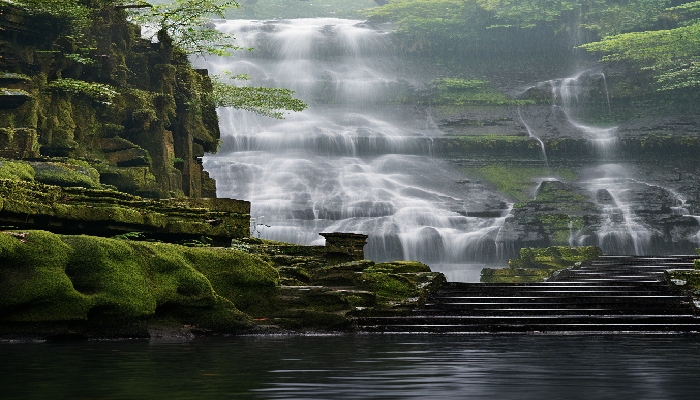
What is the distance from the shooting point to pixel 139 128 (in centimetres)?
2423

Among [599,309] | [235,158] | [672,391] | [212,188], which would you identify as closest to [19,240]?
[672,391]

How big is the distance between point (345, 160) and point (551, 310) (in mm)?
28659

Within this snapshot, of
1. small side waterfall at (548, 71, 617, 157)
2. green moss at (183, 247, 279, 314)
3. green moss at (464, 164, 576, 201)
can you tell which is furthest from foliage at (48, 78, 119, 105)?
small side waterfall at (548, 71, 617, 157)

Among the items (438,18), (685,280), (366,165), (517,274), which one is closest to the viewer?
(685,280)

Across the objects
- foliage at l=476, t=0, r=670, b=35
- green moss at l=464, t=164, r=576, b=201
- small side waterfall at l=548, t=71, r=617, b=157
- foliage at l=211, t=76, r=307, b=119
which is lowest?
green moss at l=464, t=164, r=576, b=201

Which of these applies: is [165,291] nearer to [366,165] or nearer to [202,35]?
[202,35]

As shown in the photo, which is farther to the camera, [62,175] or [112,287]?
[62,175]

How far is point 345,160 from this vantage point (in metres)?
43.3

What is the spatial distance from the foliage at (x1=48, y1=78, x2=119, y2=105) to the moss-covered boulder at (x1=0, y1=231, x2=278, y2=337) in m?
9.06

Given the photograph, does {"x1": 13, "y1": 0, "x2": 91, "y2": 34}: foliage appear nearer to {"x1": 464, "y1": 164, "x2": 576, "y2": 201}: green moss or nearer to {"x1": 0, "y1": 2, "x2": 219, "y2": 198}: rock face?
{"x1": 0, "y1": 2, "x2": 219, "y2": 198}: rock face

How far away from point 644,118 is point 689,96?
3282 millimetres

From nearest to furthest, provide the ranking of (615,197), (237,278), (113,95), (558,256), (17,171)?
(237,278) → (17,171) → (113,95) → (558,256) → (615,197)

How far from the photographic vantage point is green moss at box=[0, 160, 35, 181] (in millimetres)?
15625

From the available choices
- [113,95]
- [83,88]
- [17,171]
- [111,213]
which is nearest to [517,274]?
[113,95]
